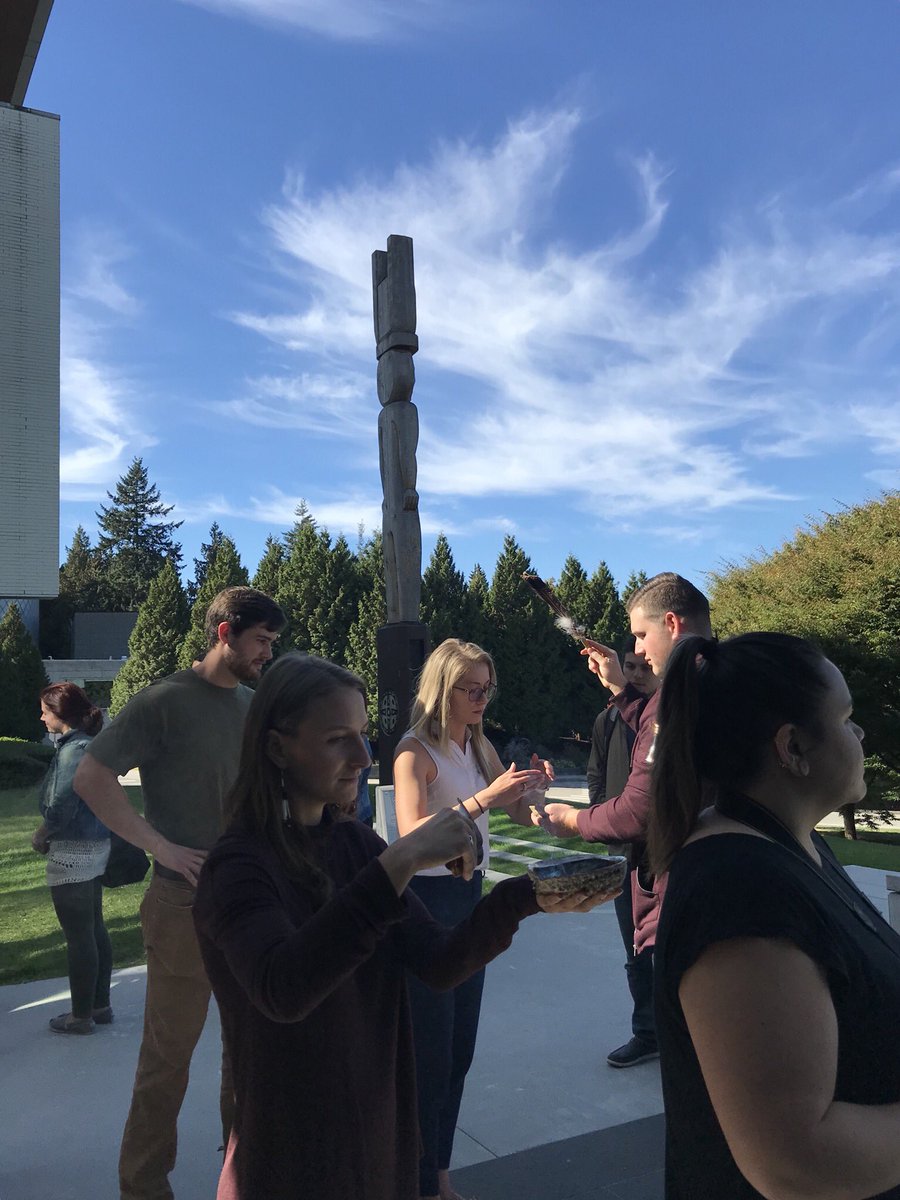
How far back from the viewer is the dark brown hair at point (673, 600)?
2865 millimetres

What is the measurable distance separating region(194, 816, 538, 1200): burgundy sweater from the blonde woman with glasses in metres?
0.99

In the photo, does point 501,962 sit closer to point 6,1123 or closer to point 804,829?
point 6,1123

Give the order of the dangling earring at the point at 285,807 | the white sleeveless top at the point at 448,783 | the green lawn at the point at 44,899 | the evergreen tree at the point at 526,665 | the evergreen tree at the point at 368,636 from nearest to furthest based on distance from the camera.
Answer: the dangling earring at the point at 285,807
the white sleeveless top at the point at 448,783
the green lawn at the point at 44,899
the evergreen tree at the point at 368,636
the evergreen tree at the point at 526,665

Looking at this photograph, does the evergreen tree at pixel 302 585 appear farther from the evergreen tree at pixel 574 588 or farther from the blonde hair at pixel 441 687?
the blonde hair at pixel 441 687

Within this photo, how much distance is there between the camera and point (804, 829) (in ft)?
4.29

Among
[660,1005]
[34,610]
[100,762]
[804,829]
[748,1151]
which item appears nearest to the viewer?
[748,1151]

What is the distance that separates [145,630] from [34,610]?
20.6 meters

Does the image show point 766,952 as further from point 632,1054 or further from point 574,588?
point 574,588

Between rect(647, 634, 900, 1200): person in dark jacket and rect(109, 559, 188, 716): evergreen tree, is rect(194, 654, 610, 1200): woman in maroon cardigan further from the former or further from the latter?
rect(109, 559, 188, 716): evergreen tree

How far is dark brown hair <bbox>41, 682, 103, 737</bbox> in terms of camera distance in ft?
16.2

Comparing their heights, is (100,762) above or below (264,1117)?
above

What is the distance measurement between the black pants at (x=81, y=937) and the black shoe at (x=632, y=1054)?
253 cm

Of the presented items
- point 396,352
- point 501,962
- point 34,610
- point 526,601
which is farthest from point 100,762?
point 34,610

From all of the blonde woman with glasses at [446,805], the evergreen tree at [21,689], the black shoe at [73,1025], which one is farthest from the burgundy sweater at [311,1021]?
the evergreen tree at [21,689]
